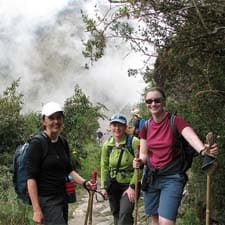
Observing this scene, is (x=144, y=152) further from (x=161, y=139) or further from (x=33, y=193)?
(x=33, y=193)

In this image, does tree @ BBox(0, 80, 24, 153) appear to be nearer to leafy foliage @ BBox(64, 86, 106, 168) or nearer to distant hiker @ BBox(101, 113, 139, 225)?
leafy foliage @ BBox(64, 86, 106, 168)

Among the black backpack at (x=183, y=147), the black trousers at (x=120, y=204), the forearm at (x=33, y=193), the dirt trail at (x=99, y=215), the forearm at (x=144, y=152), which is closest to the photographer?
the forearm at (x=33, y=193)

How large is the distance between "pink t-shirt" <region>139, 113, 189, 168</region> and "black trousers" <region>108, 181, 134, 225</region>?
924mm

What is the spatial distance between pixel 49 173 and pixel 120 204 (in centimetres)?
142

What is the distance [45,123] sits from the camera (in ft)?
14.0

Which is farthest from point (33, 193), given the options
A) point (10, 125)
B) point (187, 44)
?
point (10, 125)

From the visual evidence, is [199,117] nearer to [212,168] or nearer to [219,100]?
[219,100]

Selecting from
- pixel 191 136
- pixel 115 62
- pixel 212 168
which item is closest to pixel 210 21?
pixel 191 136

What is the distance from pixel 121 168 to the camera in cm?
535

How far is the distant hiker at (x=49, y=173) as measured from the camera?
13.4 ft

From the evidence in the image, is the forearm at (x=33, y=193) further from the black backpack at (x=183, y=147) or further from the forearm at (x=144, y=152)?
the black backpack at (x=183, y=147)

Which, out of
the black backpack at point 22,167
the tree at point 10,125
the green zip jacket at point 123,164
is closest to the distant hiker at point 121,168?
the green zip jacket at point 123,164

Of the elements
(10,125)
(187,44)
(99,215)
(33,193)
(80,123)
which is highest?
(80,123)

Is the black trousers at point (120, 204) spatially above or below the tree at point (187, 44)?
below
